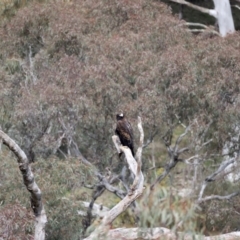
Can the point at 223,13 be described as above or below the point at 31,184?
below

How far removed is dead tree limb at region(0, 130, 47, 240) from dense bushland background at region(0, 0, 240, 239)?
2.07 metres

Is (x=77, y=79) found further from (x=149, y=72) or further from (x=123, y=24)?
(x=123, y=24)

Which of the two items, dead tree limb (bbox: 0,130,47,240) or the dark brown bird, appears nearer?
Result: dead tree limb (bbox: 0,130,47,240)

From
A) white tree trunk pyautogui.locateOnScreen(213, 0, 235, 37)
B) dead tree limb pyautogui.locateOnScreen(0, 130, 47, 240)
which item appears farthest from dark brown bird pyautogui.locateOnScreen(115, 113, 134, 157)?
white tree trunk pyautogui.locateOnScreen(213, 0, 235, 37)

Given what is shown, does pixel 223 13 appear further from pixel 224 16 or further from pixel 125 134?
pixel 125 134

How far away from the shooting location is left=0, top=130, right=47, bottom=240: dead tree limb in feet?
21.5

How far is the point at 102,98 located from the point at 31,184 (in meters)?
4.49

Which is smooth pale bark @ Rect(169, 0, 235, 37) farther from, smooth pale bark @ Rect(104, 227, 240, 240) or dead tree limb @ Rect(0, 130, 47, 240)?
smooth pale bark @ Rect(104, 227, 240, 240)

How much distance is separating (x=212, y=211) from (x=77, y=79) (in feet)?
10.5

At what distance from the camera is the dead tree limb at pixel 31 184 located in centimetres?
655

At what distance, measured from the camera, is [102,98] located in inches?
442

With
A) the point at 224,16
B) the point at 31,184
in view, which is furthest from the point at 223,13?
the point at 31,184

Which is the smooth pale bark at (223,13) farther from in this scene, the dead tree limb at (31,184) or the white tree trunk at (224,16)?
the dead tree limb at (31,184)

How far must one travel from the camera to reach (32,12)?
13922 mm
